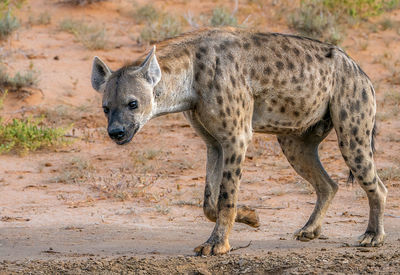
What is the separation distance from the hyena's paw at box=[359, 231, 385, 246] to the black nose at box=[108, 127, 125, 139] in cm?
226

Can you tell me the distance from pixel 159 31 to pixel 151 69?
7.51 metres

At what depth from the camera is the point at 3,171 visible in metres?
9.23

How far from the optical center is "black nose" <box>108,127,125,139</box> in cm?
542

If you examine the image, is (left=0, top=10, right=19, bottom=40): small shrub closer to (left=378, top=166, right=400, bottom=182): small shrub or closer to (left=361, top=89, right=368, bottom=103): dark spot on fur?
(left=378, top=166, right=400, bottom=182): small shrub

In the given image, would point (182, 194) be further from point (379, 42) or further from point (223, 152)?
point (379, 42)

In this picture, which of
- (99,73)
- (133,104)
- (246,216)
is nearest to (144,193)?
(246,216)

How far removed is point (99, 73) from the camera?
5.82 meters

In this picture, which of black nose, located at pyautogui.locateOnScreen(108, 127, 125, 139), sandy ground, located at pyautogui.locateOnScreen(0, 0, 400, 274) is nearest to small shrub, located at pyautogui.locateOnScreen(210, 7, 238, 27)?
sandy ground, located at pyautogui.locateOnScreen(0, 0, 400, 274)

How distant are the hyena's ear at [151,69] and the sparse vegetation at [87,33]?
7152mm

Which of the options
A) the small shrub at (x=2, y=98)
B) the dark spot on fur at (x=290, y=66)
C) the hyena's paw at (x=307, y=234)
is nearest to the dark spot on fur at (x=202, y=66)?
the dark spot on fur at (x=290, y=66)

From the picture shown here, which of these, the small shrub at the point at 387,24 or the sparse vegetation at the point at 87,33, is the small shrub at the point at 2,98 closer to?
the sparse vegetation at the point at 87,33

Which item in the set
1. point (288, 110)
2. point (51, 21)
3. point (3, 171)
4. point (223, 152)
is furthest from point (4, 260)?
point (51, 21)

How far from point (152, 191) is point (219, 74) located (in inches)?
118

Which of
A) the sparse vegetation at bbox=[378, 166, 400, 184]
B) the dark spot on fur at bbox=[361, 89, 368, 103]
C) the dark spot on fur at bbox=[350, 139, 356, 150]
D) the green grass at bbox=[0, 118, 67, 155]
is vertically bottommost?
the green grass at bbox=[0, 118, 67, 155]
